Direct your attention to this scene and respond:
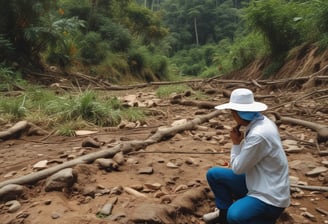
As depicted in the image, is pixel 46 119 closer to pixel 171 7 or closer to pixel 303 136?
pixel 303 136

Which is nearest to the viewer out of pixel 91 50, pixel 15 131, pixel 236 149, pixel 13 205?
pixel 236 149

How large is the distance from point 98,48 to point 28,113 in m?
9.92

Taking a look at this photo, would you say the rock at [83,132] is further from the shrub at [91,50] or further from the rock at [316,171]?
the shrub at [91,50]

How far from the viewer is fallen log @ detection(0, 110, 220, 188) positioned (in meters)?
2.91

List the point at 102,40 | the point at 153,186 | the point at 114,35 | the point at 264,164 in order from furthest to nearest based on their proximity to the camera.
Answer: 1. the point at 114,35
2. the point at 102,40
3. the point at 153,186
4. the point at 264,164

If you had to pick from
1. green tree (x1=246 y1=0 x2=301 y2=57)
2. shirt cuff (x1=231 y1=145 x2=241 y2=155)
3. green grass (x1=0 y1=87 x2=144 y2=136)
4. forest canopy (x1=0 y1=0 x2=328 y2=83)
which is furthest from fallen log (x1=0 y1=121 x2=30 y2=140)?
green tree (x1=246 y1=0 x2=301 y2=57)

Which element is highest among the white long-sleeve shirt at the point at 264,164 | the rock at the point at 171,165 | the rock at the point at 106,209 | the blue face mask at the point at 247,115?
the blue face mask at the point at 247,115

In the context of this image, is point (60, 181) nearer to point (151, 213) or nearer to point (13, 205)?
point (13, 205)

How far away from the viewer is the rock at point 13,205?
2.52 metres

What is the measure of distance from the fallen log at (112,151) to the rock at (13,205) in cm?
24

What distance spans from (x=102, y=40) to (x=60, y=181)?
13850mm

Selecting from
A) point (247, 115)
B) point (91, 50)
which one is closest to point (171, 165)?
point (247, 115)

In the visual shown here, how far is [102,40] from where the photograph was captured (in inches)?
629

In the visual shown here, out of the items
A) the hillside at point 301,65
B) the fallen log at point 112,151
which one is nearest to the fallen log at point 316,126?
the fallen log at point 112,151
